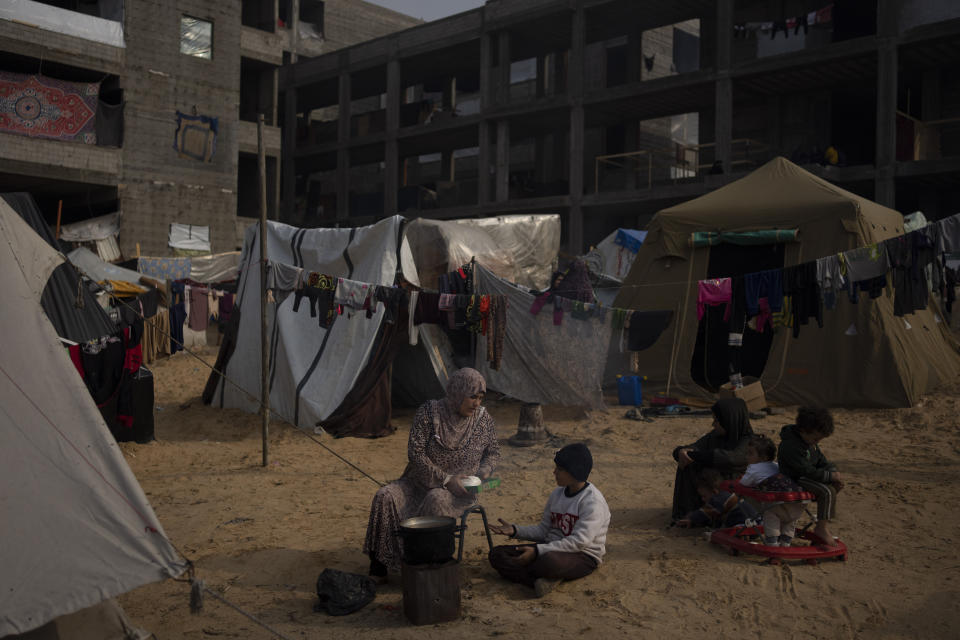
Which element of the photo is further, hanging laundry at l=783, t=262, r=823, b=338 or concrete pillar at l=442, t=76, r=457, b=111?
concrete pillar at l=442, t=76, r=457, b=111

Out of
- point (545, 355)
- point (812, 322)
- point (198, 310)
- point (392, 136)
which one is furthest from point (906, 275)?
point (392, 136)

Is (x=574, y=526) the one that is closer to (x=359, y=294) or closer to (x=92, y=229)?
(x=359, y=294)

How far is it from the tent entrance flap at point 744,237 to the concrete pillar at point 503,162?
1346 cm

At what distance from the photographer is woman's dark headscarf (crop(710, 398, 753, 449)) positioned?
528cm

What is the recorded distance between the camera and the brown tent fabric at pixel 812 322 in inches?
386

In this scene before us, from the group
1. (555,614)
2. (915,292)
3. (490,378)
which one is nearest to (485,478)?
(555,614)

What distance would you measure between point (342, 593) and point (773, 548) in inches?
102

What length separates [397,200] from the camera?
27344 mm

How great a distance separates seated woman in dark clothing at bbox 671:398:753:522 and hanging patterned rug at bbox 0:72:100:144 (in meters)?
19.5

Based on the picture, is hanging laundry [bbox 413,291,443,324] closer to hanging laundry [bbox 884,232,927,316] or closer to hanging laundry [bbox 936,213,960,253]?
hanging laundry [bbox 884,232,927,316]

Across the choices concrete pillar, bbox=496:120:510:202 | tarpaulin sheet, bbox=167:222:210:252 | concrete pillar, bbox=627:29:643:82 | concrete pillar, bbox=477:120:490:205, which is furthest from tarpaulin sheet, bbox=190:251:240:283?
concrete pillar, bbox=627:29:643:82

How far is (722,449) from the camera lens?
209 inches

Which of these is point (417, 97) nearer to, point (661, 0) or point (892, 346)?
point (661, 0)

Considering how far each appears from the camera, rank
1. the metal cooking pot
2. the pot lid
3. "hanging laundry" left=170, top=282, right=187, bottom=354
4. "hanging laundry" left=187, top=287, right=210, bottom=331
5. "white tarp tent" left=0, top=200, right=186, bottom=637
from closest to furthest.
Answer: "white tarp tent" left=0, top=200, right=186, bottom=637 → the metal cooking pot → the pot lid → "hanging laundry" left=170, top=282, right=187, bottom=354 → "hanging laundry" left=187, top=287, right=210, bottom=331
